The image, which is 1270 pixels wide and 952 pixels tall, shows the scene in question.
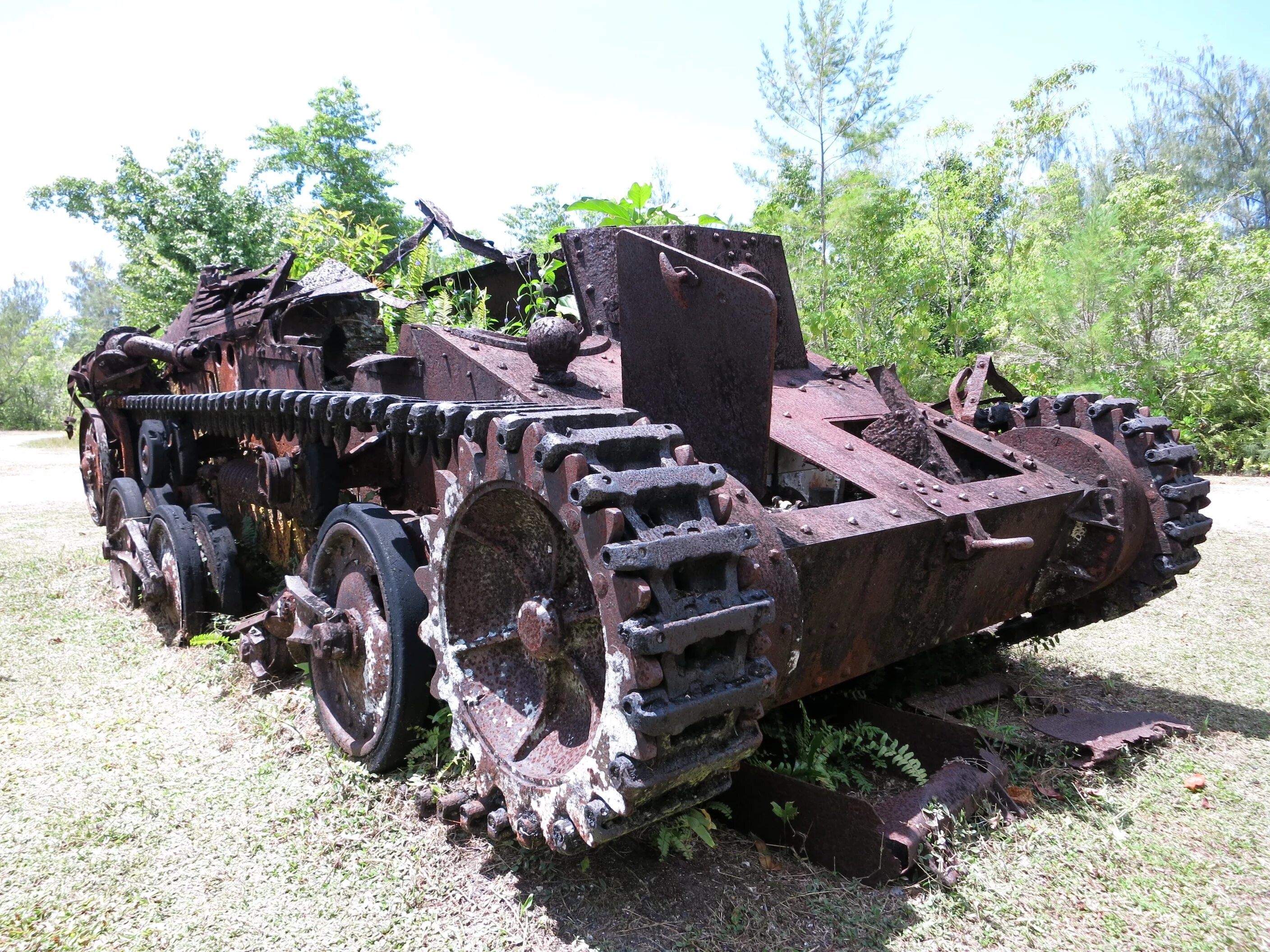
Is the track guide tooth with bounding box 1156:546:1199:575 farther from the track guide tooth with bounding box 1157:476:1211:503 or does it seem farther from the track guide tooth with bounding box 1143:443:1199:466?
the track guide tooth with bounding box 1143:443:1199:466

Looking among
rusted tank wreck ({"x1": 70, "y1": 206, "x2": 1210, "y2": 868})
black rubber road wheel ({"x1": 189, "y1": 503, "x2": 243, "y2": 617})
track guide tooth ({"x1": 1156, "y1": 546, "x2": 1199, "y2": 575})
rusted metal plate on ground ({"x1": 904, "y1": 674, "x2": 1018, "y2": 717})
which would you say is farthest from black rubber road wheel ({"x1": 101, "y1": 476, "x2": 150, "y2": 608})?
track guide tooth ({"x1": 1156, "y1": 546, "x2": 1199, "y2": 575})

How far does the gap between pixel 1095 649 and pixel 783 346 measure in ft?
8.92

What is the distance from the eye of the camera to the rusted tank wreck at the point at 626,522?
7.51 ft

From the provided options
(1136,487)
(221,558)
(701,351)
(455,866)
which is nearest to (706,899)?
(455,866)

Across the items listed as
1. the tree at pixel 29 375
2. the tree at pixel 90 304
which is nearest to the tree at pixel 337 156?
the tree at pixel 29 375

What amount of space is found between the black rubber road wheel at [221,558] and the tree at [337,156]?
17.7 metres

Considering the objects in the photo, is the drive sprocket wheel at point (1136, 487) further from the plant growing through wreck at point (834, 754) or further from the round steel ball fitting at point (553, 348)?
the round steel ball fitting at point (553, 348)

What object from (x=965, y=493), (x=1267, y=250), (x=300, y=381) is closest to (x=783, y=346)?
(x=965, y=493)

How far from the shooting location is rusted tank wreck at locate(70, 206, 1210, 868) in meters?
2.29

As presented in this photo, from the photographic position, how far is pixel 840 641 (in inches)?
124

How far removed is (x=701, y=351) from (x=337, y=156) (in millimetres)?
21830

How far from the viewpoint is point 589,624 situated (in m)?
2.79

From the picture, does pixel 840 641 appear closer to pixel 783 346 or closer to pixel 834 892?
pixel 834 892

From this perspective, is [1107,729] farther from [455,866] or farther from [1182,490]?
[455,866]
